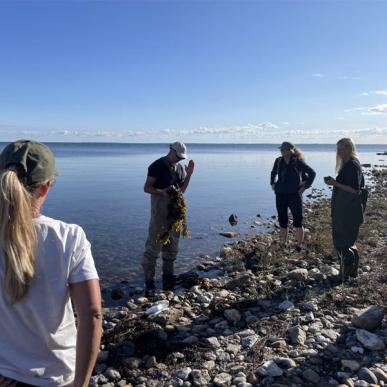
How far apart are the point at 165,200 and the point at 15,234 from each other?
18.3ft

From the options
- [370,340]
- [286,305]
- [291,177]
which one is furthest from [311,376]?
[291,177]

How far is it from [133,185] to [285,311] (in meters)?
20.2

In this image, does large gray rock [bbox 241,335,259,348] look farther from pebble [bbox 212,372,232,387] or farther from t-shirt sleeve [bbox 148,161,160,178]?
Result: t-shirt sleeve [bbox 148,161,160,178]

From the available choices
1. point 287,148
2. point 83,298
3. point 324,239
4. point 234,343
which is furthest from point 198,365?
point 324,239

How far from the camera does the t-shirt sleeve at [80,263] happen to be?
1.86 m

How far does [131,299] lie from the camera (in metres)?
7.41

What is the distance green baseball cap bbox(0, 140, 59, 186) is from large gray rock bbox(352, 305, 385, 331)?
4823 mm

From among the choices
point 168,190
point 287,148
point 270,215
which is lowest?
point 270,215

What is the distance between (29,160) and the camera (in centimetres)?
→ 184

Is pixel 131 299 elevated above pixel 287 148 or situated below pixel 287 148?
below

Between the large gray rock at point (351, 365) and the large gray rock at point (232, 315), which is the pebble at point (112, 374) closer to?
the large gray rock at point (232, 315)

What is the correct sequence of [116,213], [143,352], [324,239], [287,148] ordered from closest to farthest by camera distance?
[143,352], [287,148], [324,239], [116,213]

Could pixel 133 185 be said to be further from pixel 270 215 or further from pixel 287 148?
pixel 287 148

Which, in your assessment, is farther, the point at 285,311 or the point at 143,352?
the point at 285,311
